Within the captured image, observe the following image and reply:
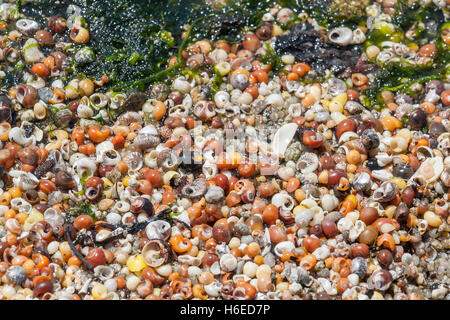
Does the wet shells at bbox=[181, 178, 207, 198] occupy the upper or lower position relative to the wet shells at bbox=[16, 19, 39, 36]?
lower

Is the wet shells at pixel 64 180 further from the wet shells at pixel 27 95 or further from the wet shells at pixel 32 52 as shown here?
the wet shells at pixel 32 52

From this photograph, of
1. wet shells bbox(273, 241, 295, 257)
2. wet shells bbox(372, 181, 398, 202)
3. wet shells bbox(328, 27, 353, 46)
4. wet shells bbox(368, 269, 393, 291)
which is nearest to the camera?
wet shells bbox(368, 269, 393, 291)

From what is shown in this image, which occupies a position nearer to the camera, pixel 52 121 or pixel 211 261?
pixel 211 261

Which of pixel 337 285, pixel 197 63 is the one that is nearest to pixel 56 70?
pixel 197 63

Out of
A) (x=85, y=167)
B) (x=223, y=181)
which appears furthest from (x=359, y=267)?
(x=85, y=167)

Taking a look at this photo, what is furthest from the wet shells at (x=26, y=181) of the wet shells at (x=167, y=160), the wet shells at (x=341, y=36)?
the wet shells at (x=341, y=36)

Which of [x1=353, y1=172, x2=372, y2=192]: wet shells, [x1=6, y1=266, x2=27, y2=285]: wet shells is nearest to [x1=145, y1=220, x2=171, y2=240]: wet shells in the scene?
[x1=6, y1=266, x2=27, y2=285]: wet shells

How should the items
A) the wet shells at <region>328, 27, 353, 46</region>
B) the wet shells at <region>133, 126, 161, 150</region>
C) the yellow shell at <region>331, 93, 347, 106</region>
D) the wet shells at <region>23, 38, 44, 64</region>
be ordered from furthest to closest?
the wet shells at <region>328, 27, 353, 46</region> < the wet shells at <region>23, 38, 44, 64</region> < the yellow shell at <region>331, 93, 347, 106</region> < the wet shells at <region>133, 126, 161, 150</region>

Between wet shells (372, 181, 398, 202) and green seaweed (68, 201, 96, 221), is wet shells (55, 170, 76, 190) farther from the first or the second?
wet shells (372, 181, 398, 202)

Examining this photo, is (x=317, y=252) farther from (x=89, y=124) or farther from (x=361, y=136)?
(x=89, y=124)
